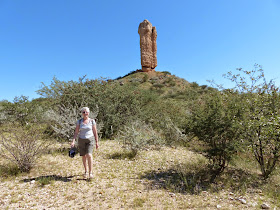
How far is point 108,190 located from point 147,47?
127 ft

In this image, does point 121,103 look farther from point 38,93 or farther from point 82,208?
point 82,208

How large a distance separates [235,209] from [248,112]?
2301mm

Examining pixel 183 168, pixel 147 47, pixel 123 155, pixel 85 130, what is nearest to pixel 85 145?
pixel 85 130

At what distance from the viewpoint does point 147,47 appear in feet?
129

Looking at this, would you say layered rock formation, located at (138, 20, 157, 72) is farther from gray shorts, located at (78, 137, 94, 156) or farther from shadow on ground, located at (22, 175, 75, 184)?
shadow on ground, located at (22, 175, 75, 184)

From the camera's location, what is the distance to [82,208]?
3.35 meters

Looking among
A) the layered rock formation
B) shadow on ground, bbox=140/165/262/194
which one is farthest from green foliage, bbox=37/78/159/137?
the layered rock formation

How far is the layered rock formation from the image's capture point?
3903cm

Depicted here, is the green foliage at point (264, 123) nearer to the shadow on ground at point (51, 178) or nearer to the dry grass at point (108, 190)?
the dry grass at point (108, 190)

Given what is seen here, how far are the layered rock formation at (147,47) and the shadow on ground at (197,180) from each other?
3547cm

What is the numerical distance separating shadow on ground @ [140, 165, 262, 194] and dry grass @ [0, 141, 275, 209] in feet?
0.10

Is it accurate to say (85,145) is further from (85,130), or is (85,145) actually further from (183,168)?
(183,168)

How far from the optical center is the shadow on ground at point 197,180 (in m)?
4.15

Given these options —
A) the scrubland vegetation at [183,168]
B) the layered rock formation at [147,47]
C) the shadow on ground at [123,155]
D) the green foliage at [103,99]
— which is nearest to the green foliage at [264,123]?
the scrubland vegetation at [183,168]
